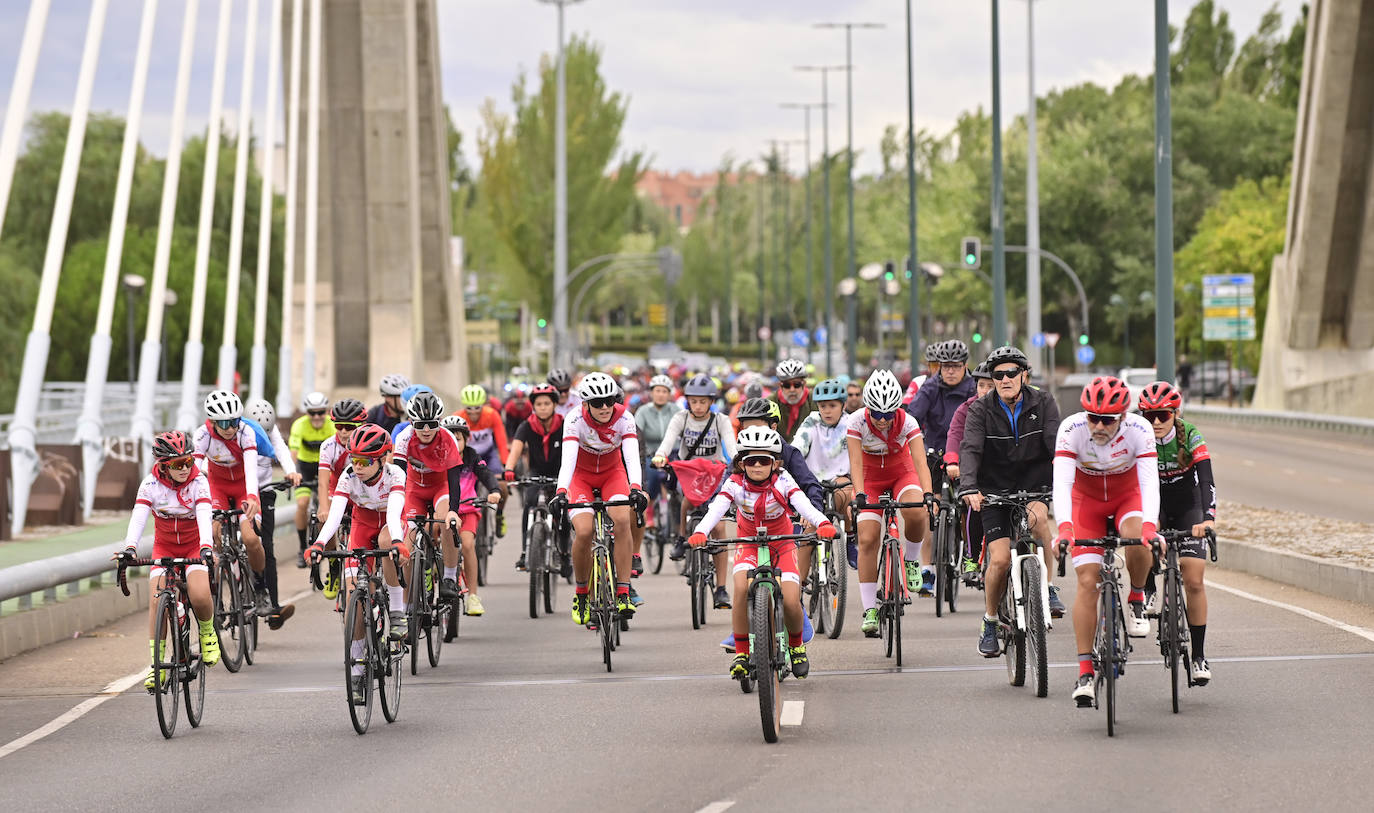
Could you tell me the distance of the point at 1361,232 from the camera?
47.3 m

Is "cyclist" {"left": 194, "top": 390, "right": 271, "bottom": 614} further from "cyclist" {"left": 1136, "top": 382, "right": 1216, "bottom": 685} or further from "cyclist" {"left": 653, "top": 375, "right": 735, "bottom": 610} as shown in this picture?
"cyclist" {"left": 1136, "top": 382, "right": 1216, "bottom": 685}

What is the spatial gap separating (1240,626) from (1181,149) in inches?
3265

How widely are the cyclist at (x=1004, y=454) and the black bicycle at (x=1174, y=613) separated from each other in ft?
3.14

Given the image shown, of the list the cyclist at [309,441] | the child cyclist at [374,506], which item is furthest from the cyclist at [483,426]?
the child cyclist at [374,506]

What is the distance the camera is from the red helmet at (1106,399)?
10.3 meters

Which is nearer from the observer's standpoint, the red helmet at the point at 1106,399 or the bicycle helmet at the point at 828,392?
the red helmet at the point at 1106,399

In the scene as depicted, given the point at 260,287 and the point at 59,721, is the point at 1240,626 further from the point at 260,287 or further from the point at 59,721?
the point at 260,287

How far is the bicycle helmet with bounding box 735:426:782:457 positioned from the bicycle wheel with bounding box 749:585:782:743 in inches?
35.3

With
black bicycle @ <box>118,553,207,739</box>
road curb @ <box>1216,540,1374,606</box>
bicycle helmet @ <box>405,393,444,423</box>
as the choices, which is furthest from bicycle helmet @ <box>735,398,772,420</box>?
road curb @ <box>1216,540,1374,606</box>

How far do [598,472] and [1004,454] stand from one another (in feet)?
11.1

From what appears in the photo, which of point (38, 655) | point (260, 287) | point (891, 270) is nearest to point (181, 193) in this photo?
point (891, 270)

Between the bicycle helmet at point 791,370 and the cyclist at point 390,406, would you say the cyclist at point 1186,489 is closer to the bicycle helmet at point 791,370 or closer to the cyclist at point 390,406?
the bicycle helmet at point 791,370

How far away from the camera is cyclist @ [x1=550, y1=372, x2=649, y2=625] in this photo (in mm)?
13883

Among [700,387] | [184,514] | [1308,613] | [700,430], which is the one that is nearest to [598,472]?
[700,387]
